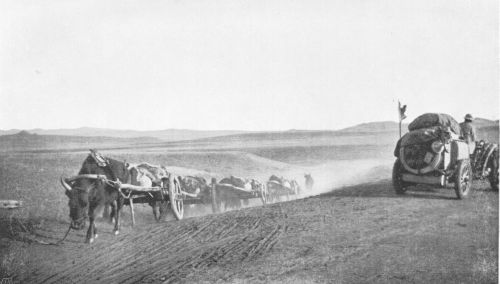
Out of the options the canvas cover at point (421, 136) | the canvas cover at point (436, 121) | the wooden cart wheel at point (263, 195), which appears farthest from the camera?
the wooden cart wheel at point (263, 195)

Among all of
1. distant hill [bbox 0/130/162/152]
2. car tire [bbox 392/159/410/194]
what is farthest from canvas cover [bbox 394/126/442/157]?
distant hill [bbox 0/130/162/152]

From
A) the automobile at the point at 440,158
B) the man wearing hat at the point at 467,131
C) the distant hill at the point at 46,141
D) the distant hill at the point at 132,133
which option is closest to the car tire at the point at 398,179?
the automobile at the point at 440,158

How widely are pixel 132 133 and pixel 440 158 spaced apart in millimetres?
5766

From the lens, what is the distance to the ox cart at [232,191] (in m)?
10.9

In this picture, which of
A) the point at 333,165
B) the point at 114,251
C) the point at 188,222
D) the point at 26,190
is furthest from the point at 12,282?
the point at 333,165

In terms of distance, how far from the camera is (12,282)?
615cm

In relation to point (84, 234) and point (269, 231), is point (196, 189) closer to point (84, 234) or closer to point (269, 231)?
point (84, 234)

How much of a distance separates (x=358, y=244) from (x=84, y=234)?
473 centimetres

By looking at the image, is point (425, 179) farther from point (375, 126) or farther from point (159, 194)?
point (159, 194)

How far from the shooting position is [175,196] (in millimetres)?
9070

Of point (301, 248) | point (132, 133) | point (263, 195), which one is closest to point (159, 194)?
point (132, 133)

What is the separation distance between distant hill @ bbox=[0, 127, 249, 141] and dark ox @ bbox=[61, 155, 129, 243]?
0.86m

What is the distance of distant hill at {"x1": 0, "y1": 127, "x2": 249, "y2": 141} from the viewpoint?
753 cm

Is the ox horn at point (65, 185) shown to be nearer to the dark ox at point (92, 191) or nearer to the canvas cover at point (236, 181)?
the dark ox at point (92, 191)
